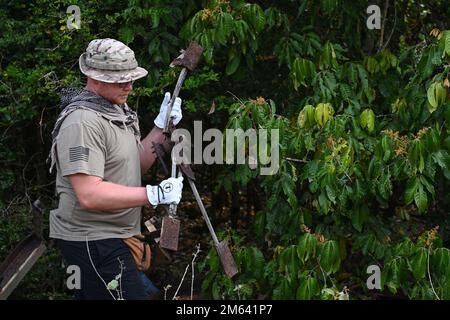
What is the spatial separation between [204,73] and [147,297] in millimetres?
1684

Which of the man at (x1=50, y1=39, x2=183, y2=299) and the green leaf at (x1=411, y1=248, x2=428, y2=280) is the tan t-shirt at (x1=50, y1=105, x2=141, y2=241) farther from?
the green leaf at (x1=411, y1=248, x2=428, y2=280)

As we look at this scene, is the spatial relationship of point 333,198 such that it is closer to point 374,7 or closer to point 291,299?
point 291,299

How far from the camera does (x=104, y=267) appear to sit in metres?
4.09

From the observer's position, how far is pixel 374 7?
17.5 feet

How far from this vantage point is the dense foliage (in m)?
4.61

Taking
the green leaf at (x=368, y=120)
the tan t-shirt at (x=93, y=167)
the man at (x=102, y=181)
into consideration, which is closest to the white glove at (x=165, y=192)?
the man at (x=102, y=181)

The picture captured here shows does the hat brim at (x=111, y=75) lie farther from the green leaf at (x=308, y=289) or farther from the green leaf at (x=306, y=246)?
the green leaf at (x=308, y=289)

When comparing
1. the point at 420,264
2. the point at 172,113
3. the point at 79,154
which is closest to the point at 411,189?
the point at 420,264

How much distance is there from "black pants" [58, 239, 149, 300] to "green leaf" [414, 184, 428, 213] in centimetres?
145

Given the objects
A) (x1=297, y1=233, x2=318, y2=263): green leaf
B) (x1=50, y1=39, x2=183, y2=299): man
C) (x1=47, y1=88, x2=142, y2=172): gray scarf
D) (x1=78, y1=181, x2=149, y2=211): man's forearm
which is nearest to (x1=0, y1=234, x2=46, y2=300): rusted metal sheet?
(x1=50, y1=39, x2=183, y2=299): man

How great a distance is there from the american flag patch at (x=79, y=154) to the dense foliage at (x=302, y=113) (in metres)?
1.05

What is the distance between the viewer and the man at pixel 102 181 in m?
3.89

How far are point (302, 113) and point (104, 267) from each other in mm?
1359

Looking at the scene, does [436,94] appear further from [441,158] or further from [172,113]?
[172,113]
